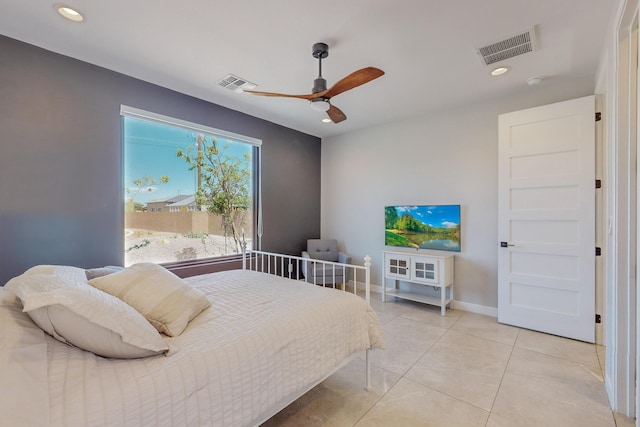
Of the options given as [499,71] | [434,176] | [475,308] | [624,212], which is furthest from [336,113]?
[475,308]

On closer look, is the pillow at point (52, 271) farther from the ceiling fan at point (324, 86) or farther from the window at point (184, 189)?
the ceiling fan at point (324, 86)

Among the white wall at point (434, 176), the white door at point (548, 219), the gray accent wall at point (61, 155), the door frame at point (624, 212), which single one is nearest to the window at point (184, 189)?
the gray accent wall at point (61, 155)

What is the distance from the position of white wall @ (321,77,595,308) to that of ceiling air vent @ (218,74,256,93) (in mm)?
2179

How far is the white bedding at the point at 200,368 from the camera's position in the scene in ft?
2.78

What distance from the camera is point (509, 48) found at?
2.38 metres

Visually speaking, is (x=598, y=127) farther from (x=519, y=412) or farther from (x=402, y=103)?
(x=519, y=412)

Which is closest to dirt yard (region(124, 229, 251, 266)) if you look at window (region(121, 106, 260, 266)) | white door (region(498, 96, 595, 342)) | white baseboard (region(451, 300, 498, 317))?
window (region(121, 106, 260, 266))

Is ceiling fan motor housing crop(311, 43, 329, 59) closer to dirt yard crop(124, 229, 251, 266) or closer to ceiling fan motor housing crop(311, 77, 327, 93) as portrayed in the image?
ceiling fan motor housing crop(311, 77, 327, 93)

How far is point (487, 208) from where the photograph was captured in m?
3.48

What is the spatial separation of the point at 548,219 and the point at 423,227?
1.40 m

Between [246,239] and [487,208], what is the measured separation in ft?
10.7

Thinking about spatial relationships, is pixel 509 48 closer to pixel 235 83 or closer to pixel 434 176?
pixel 434 176

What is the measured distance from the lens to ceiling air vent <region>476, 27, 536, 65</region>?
7.28 feet

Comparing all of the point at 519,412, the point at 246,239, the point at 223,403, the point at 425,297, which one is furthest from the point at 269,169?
the point at 519,412
